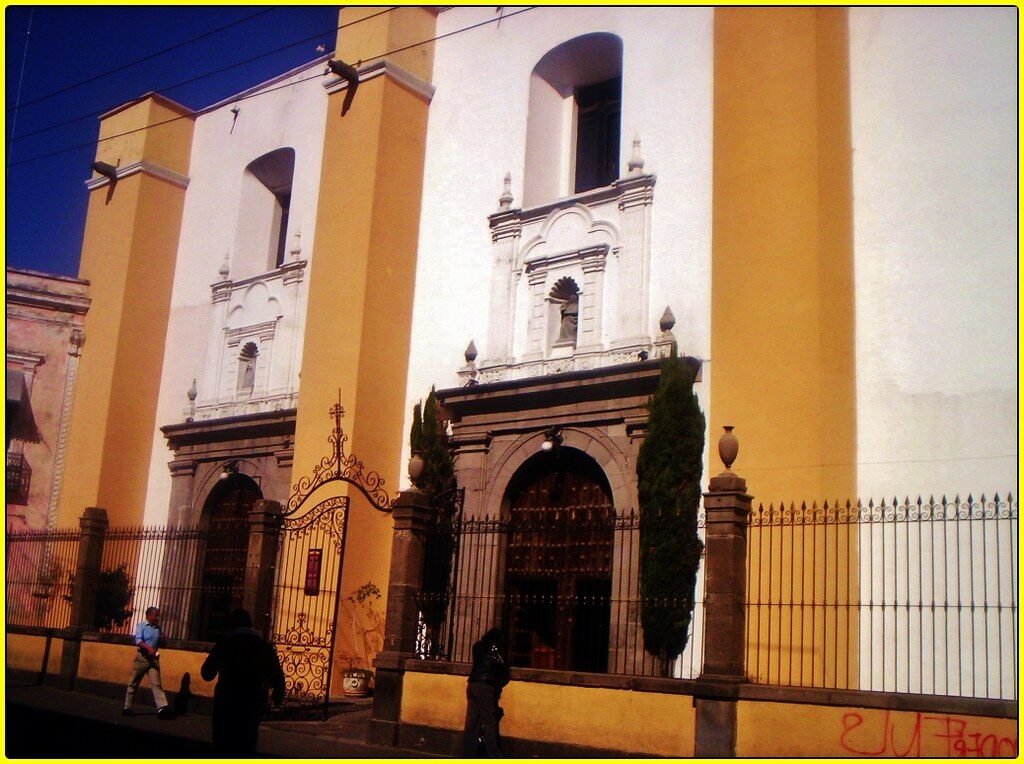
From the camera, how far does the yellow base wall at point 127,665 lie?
45.9ft

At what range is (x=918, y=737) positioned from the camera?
8.70 m

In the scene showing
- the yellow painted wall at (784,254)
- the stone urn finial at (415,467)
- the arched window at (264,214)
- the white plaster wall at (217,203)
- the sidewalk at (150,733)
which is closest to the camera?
the sidewalk at (150,733)

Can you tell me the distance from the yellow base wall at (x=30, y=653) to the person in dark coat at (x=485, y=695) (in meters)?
8.68

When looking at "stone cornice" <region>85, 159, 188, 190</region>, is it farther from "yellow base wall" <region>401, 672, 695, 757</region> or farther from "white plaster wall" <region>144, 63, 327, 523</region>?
"yellow base wall" <region>401, 672, 695, 757</region>

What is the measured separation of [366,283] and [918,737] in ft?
33.2

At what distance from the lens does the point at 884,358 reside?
1224 cm

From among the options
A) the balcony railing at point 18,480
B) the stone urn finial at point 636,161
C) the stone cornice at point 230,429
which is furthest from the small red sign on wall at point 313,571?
the balcony railing at point 18,480

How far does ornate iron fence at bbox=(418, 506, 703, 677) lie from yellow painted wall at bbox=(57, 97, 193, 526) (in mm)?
7573

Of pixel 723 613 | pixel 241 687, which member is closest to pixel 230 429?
pixel 723 613

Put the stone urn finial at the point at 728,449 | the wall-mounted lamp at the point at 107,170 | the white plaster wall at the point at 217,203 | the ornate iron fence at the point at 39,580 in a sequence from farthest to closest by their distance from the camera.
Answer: the wall-mounted lamp at the point at 107,170, the white plaster wall at the point at 217,203, the ornate iron fence at the point at 39,580, the stone urn finial at the point at 728,449

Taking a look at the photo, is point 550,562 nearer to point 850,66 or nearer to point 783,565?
point 783,565

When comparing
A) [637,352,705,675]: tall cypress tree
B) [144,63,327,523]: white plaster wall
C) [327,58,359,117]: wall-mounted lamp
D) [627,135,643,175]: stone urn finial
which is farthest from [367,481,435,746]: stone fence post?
[327,58,359,117]: wall-mounted lamp

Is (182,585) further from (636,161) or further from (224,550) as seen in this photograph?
(636,161)

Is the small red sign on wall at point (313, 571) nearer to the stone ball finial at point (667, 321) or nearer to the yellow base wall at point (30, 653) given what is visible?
the yellow base wall at point (30, 653)
